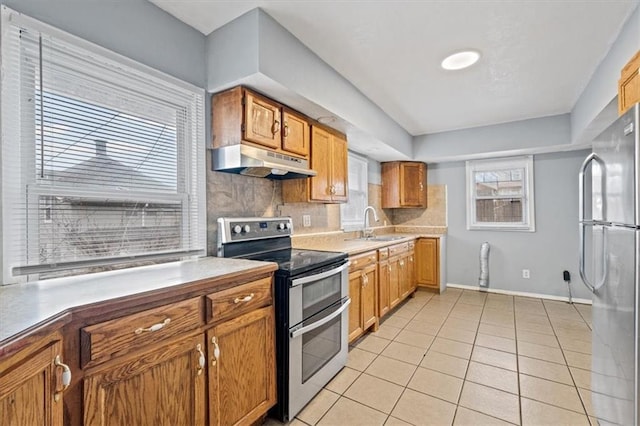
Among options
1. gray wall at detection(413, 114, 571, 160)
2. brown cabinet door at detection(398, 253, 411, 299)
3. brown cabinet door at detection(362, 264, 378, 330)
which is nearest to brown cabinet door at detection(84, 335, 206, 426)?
brown cabinet door at detection(362, 264, 378, 330)

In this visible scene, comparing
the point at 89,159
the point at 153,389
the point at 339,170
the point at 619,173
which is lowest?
the point at 153,389

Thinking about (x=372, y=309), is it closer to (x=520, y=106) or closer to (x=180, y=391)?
(x=180, y=391)

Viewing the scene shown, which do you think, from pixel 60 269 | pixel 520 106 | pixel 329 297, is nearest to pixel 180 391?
pixel 60 269

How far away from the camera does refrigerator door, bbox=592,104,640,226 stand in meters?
1.19

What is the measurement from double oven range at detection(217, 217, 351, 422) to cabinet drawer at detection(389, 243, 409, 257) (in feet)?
4.17

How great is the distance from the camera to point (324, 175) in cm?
280

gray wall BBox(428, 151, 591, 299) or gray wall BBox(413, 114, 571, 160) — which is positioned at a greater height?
gray wall BBox(413, 114, 571, 160)

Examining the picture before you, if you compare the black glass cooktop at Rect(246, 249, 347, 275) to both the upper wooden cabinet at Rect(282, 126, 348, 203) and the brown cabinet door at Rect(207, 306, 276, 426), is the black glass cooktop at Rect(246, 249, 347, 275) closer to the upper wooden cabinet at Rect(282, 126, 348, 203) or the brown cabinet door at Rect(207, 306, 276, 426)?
the brown cabinet door at Rect(207, 306, 276, 426)

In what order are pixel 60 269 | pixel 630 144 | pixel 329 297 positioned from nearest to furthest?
pixel 630 144 < pixel 60 269 < pixel 329 297

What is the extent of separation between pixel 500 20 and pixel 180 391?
2768 millimetres

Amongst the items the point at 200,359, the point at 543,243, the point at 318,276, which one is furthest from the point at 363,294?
the point at 543,243

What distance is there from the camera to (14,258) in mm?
1285

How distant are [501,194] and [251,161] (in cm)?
406

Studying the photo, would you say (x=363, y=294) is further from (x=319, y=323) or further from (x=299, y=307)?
(x=299, y=307)
